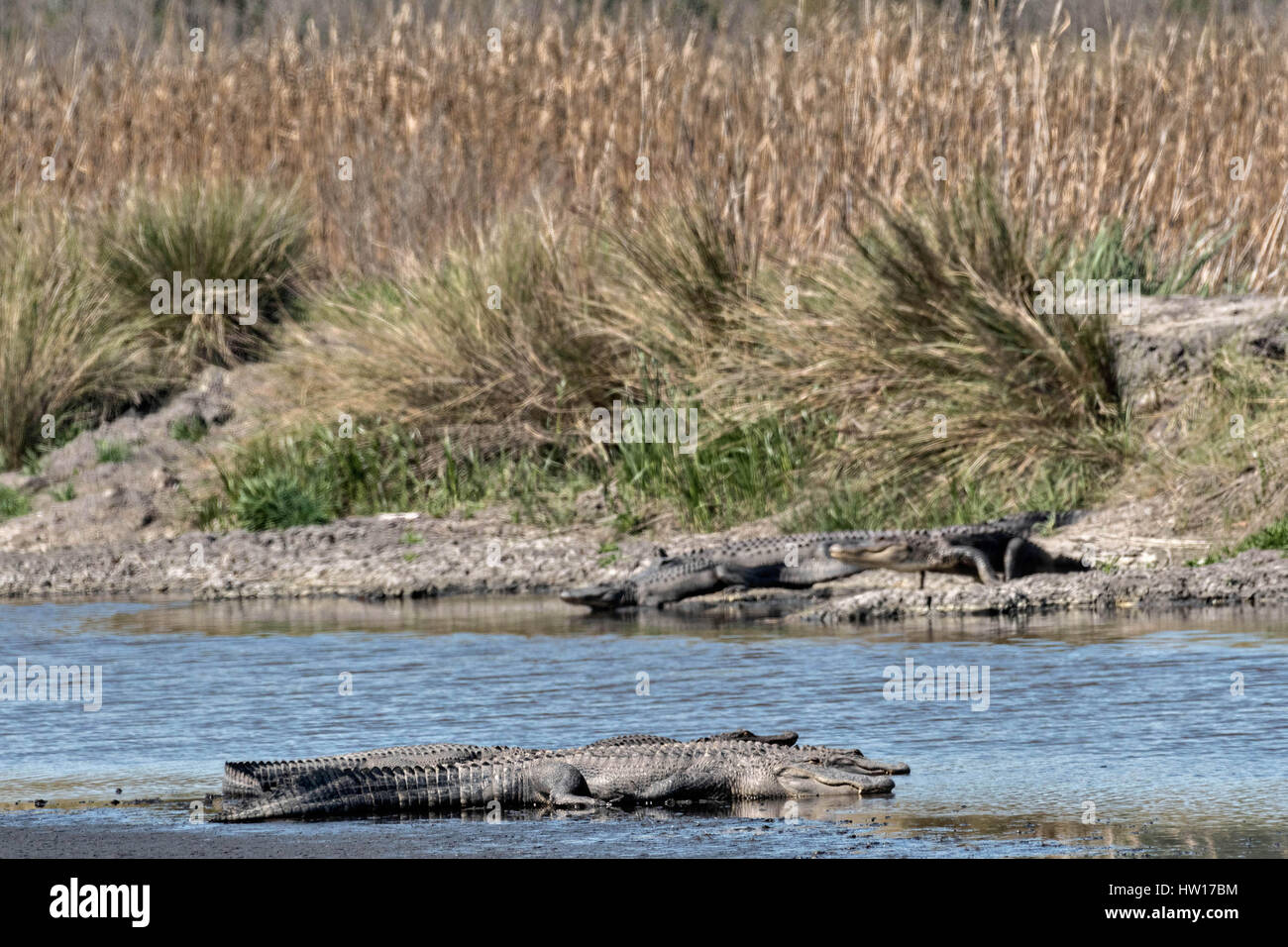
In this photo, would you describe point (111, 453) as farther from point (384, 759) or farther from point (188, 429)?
point (384, 759)

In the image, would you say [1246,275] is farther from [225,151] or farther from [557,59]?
[225,151]

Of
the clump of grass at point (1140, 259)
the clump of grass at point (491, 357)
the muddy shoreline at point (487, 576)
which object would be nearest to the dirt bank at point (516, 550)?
the muddy shoreline at point (487, 576)

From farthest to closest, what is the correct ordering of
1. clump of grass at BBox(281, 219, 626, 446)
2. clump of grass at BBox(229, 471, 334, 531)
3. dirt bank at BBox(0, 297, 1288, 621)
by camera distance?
1. clump of grass at BBox(281, 219, 626, 446)
2. clump of grass at BBox(229, 471, 334, 531)
3. dirt bank at BBox(0, 297, 1288, 621)

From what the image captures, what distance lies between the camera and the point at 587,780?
6789 mm

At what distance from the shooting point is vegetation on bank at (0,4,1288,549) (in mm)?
13789

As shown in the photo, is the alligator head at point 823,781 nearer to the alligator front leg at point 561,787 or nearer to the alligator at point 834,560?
the alligator front leg at point 561,787

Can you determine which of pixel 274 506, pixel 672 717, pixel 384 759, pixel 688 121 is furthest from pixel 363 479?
pixel 384 759

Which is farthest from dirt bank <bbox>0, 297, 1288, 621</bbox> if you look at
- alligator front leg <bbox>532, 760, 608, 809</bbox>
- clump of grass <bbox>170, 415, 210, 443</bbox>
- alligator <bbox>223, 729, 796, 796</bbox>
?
alligator front leg <bbox>532, 760, 608, 809</bbox>

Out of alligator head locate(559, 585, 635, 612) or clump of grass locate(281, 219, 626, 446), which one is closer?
alligator head locate(559, 585, 635, 612)

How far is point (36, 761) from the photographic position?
762cm

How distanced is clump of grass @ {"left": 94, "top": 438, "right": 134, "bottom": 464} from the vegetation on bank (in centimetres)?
4

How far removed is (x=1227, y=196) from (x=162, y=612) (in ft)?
30.4

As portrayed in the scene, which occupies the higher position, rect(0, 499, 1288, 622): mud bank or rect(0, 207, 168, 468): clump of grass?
rect(0, 207, 168, 468): clump of grass

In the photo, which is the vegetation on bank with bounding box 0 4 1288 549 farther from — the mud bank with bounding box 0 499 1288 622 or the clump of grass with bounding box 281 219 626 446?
the mud bank with bounding box 0 499 1288 622
